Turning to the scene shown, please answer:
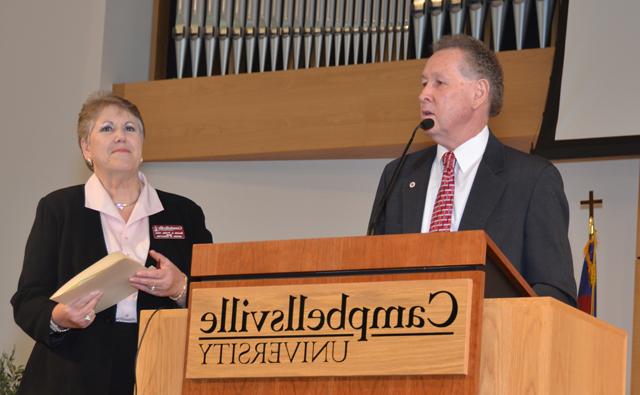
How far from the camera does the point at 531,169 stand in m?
2.87

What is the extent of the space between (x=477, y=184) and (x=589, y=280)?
2.55 m

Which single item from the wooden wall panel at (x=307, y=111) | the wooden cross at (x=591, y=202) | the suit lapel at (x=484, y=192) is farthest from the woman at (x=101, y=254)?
the wooden cross at (x=591, y=202)

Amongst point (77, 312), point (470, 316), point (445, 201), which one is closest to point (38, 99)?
point (77, 312)

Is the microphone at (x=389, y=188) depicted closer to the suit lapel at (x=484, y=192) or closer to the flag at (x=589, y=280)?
the suit lapel at (x=484, y=192)

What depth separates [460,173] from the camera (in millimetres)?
2996

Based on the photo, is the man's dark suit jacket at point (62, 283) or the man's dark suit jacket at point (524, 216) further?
the man's dark suit jacket at point (62, 283)

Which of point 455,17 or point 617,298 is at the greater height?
point 455,17

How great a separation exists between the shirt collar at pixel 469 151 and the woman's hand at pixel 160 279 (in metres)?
0.86

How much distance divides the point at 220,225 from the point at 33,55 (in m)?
1.46

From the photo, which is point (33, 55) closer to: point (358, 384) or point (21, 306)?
point (21, 306)

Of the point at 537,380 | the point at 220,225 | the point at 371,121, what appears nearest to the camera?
the point at 537,380

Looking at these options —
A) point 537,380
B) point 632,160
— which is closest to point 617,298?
point 632,160

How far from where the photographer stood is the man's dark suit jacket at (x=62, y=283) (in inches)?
133

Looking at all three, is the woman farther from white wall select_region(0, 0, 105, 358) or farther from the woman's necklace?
white wall select_region(0, 0, 105, 358)
